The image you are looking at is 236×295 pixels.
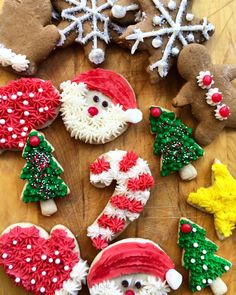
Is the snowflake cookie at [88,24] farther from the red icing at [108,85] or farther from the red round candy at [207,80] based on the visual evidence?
the red round candy at [207,80]

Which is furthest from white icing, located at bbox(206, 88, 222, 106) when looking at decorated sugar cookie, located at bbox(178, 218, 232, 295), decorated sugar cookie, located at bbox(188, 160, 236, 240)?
decorated sugar cookie, located at bbox(178, 218, 232, 295)

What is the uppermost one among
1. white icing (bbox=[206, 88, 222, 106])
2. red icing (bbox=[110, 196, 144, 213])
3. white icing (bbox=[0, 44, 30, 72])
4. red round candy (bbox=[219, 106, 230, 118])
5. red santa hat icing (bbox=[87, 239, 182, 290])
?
white icing (bbox=[206, 88, 222, 106])

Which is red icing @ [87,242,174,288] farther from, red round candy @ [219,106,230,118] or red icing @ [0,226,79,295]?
red round candy @ [219,106,230,118]

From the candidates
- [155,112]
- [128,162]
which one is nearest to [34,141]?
[128,162]

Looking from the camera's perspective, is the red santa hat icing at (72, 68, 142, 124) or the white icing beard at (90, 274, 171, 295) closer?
the white icing beard at (90, 274, 171, 295)

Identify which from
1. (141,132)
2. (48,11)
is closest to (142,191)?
(141,132)

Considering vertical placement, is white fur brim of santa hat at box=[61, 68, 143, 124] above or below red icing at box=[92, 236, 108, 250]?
above
